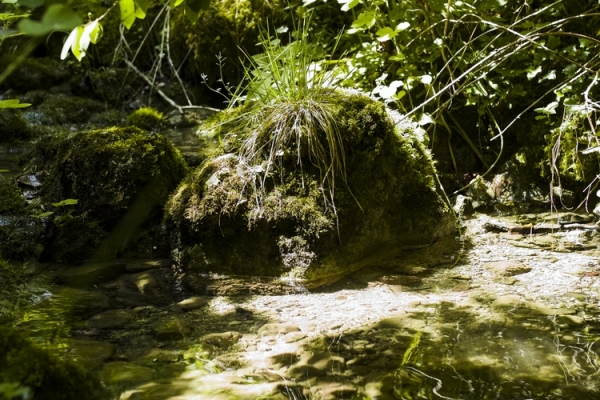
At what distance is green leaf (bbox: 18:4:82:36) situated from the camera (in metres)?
1.12

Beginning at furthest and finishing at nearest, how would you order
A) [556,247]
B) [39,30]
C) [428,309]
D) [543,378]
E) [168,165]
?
[168,165] < [556,247] < [428,309] < [543,378] < [39,30]

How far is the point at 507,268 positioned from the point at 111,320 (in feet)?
7.09

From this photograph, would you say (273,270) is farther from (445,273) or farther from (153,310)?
(445,273)

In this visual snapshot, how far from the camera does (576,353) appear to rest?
2.06m

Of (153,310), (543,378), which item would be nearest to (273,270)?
(153,310)

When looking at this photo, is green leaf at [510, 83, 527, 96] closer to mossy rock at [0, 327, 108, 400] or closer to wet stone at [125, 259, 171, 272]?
wet stone at [125, 259, 171, 272]

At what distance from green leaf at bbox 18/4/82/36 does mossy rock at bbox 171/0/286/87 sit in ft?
17.2

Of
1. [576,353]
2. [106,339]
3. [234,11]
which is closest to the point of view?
[576,353]

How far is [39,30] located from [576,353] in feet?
6.87

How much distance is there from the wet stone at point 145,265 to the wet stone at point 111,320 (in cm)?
58

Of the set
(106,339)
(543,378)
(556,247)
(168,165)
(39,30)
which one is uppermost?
(39,30)

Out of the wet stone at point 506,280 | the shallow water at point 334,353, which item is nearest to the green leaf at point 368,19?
the wet stone at point 506,280

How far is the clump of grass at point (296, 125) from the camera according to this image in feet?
11.0

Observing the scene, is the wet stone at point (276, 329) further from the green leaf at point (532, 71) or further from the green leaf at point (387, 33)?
the green leaf at point (532, 71)
